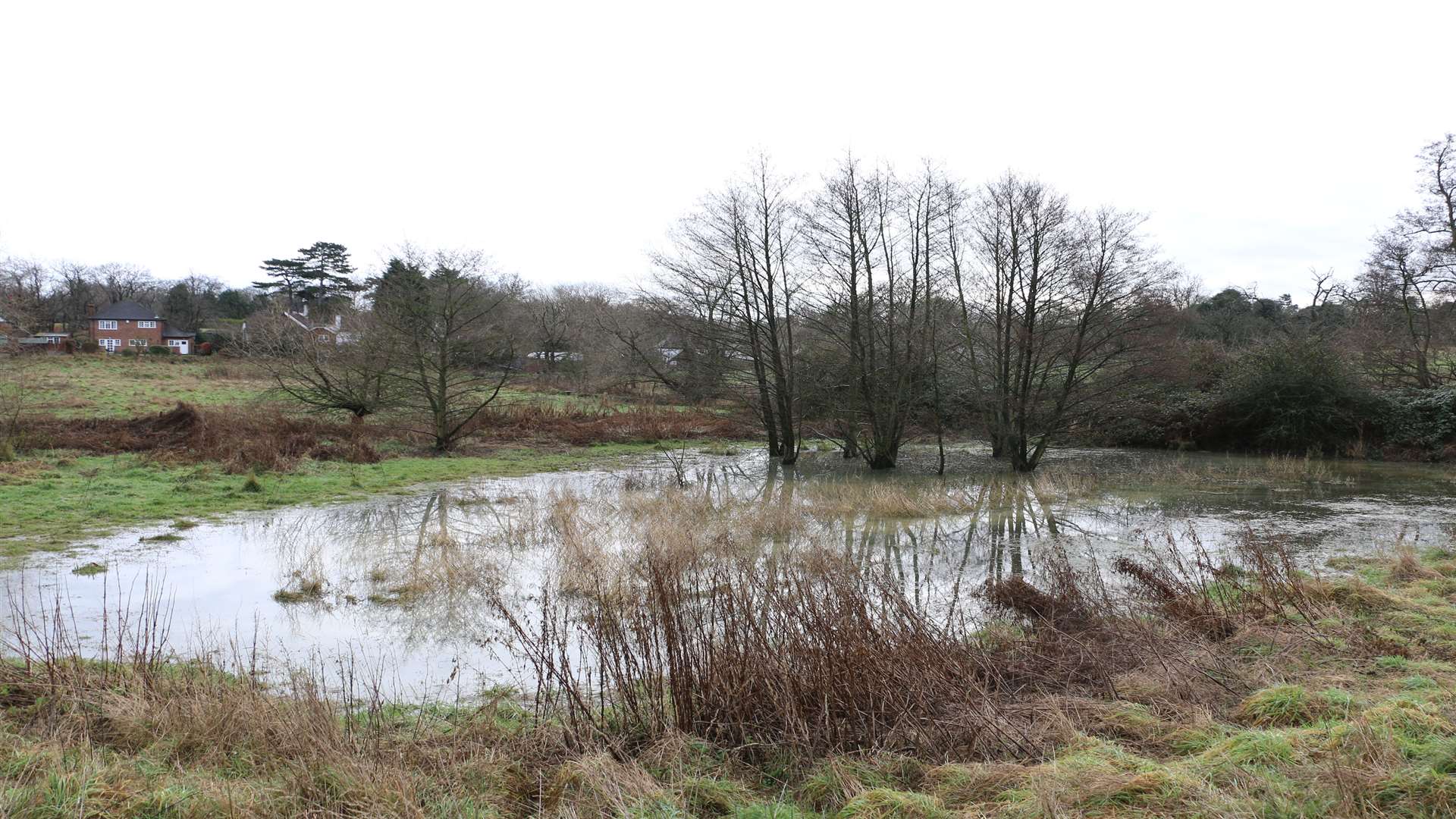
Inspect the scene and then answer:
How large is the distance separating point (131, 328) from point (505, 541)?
72428 millimetres

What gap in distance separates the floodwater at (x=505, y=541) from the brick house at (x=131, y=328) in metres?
62.3

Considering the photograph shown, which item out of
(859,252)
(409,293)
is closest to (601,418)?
(409,293)

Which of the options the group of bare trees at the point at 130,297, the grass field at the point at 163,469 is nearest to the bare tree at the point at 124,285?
the group of bare trees at the point at 130,297

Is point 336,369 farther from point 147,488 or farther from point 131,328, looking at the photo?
point 131,328

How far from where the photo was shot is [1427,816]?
3268 mm

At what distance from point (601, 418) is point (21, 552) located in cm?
2332

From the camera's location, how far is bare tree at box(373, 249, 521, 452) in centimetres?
2461

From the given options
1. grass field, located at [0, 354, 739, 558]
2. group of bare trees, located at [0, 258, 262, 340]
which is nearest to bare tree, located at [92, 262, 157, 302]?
group of bare trees, located at [0, 258, 262, 340]

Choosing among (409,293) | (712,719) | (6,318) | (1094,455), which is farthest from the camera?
(1094,455)

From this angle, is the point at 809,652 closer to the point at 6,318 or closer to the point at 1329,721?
the point at 1329,721

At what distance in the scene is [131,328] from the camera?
67.9 m

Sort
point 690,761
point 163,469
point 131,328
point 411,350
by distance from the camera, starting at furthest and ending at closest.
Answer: point 131,328 → point 411,350 → point 163,469 → point 690,761

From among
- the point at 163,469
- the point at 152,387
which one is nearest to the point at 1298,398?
the point at 163,469

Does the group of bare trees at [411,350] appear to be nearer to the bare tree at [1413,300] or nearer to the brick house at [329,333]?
the brick house at [329,333]
